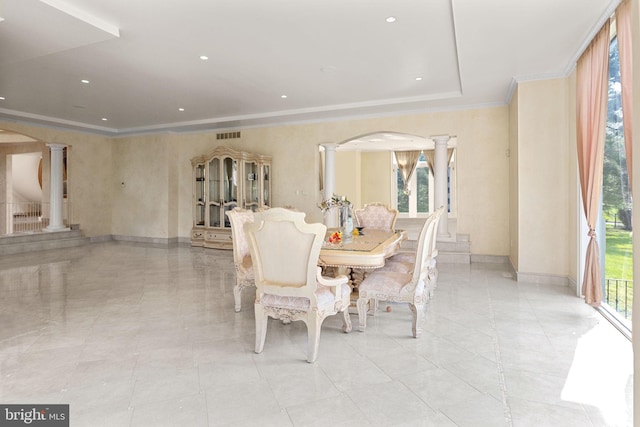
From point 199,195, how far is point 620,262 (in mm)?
7613

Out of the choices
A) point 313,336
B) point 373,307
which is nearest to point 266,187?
point 373,307

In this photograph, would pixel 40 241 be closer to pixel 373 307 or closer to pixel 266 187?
pixel 266 187

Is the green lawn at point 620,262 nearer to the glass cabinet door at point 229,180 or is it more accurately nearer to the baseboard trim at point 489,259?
the baseboard trim at point 489,259

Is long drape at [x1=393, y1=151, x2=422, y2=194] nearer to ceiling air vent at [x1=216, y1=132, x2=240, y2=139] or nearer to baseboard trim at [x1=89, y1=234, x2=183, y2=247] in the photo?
ceiling air vent at [x1=216, y1=132, x2=240, y2=139]

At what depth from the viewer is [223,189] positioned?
27.0 feet

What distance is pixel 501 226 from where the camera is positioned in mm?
6434

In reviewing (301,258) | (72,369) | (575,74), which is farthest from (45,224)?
(575,74)

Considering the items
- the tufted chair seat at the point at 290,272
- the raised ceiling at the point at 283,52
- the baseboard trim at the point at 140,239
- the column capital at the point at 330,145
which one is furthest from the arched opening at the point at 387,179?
the tufted chair seat at the point at 290,272

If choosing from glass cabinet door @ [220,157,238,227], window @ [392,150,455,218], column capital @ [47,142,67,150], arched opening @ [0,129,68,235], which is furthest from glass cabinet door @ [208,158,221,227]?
window @ [392,150,455,218]

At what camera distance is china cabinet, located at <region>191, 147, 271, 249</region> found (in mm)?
7969

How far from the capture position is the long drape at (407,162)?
13375mm

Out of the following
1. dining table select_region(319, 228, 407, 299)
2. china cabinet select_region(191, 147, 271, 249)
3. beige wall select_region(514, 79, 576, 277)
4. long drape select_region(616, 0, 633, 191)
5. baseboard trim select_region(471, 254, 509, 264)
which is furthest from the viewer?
china cabinet select_region(191, 147, 271, 249)

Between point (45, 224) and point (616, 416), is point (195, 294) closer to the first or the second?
point (616, 416)

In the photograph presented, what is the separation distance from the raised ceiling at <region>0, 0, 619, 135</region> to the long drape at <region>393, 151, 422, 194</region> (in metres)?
6.61
